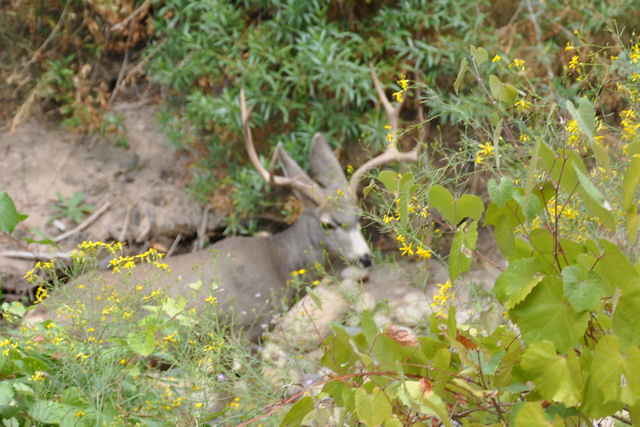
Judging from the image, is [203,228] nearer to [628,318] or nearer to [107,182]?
[107,182]

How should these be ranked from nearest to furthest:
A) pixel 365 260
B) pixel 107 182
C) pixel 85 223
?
pixel 365 260
pixel 85 223
pixel 107 182

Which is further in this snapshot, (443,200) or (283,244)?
(283,244)

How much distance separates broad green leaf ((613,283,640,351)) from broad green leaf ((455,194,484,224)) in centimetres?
27

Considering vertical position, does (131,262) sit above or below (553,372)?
below

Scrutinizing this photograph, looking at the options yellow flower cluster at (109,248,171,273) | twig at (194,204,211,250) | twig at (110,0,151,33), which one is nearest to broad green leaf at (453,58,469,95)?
yellow flower cluster at (109,248,171,273)

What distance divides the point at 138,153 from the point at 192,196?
669 millimetres

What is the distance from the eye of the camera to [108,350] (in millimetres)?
1823

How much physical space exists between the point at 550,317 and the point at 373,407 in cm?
31

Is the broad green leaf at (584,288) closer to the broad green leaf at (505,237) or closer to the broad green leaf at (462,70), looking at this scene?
the broad green leaf at (505,237)

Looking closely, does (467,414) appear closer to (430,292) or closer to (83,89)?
(430,292)

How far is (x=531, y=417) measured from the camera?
1004 mm

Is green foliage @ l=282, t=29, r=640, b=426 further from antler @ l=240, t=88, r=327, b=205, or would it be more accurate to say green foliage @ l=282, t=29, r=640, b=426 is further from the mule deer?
antler @ l=240, t=88, r=327, b=205

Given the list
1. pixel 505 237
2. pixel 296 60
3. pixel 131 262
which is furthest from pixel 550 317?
pixel 296 60

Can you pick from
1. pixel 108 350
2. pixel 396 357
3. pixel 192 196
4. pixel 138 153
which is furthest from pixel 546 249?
pixel 138 153
